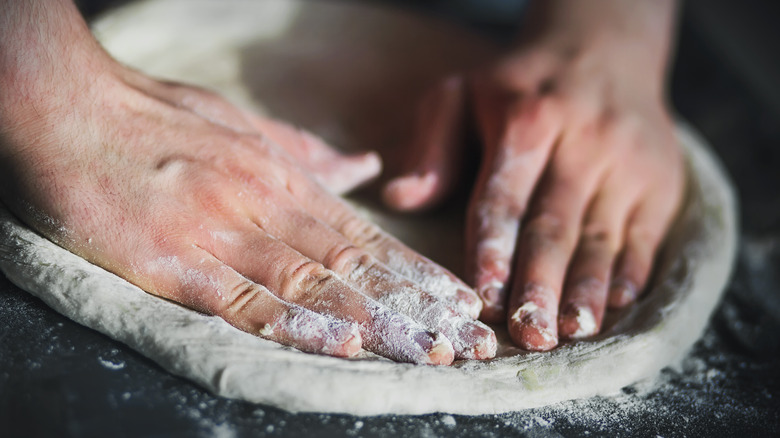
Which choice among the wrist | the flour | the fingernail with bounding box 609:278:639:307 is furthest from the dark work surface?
the wrist

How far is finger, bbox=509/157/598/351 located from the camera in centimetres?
81

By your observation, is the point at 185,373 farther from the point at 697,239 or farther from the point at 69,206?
the point at 697,239

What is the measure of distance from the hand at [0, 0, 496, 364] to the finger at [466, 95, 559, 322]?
9cm

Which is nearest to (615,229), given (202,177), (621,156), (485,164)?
(621,156)

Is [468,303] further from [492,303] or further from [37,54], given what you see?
[37,54]

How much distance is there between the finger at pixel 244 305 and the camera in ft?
2.31

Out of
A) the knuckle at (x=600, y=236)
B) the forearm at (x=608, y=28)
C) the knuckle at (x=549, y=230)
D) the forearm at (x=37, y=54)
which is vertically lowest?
the knuckle at (x=600, y=236)

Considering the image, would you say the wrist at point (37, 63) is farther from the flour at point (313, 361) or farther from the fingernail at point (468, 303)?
the fingernail at point (468, 303)

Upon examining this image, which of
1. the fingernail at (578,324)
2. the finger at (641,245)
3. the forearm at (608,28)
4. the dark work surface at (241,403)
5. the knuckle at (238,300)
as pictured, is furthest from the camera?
the forearm at (608,28)

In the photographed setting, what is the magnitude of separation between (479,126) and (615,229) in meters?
0.34

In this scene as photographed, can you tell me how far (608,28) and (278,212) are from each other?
0.93m

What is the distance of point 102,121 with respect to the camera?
2.66 ft

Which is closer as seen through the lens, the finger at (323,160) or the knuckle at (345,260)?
the knuckle at (345,260)

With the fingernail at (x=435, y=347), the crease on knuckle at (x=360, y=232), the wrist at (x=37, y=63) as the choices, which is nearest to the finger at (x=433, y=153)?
the crease on knuckle at (x=360, y=232)
